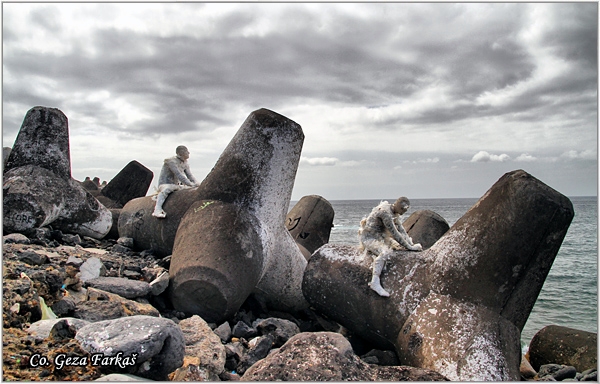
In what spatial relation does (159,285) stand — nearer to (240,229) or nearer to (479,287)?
(240,229)

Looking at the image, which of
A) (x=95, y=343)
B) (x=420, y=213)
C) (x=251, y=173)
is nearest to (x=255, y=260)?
(x=251, y=173)

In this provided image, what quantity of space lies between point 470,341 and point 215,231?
116 inches

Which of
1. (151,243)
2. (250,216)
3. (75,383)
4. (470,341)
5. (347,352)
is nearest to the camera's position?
(75,383)

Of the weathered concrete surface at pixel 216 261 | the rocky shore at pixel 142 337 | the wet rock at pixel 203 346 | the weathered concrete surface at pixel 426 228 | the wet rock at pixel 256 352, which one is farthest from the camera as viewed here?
the weathered concrete surface at pixel 426 228

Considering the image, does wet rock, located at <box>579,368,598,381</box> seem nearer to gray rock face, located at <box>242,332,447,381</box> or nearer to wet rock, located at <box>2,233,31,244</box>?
gray rock face, located at <box>242,332,447,381</box>

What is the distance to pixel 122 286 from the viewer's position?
16.6ft

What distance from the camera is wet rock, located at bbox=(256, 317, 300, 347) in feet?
16.6

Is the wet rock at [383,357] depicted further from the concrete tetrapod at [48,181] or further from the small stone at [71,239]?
the concrete tetrapod at [48,181]

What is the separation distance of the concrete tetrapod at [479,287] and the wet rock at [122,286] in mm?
2406

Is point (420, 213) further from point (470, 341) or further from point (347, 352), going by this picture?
point (347, 352)

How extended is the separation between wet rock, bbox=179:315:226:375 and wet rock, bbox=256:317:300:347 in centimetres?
→ 90

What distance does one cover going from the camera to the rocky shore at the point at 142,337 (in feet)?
10.2

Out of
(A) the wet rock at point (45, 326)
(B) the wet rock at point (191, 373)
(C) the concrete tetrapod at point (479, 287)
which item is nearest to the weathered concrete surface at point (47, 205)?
(A) the wet rock at point (45, 326)

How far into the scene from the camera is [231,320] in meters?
5.55
